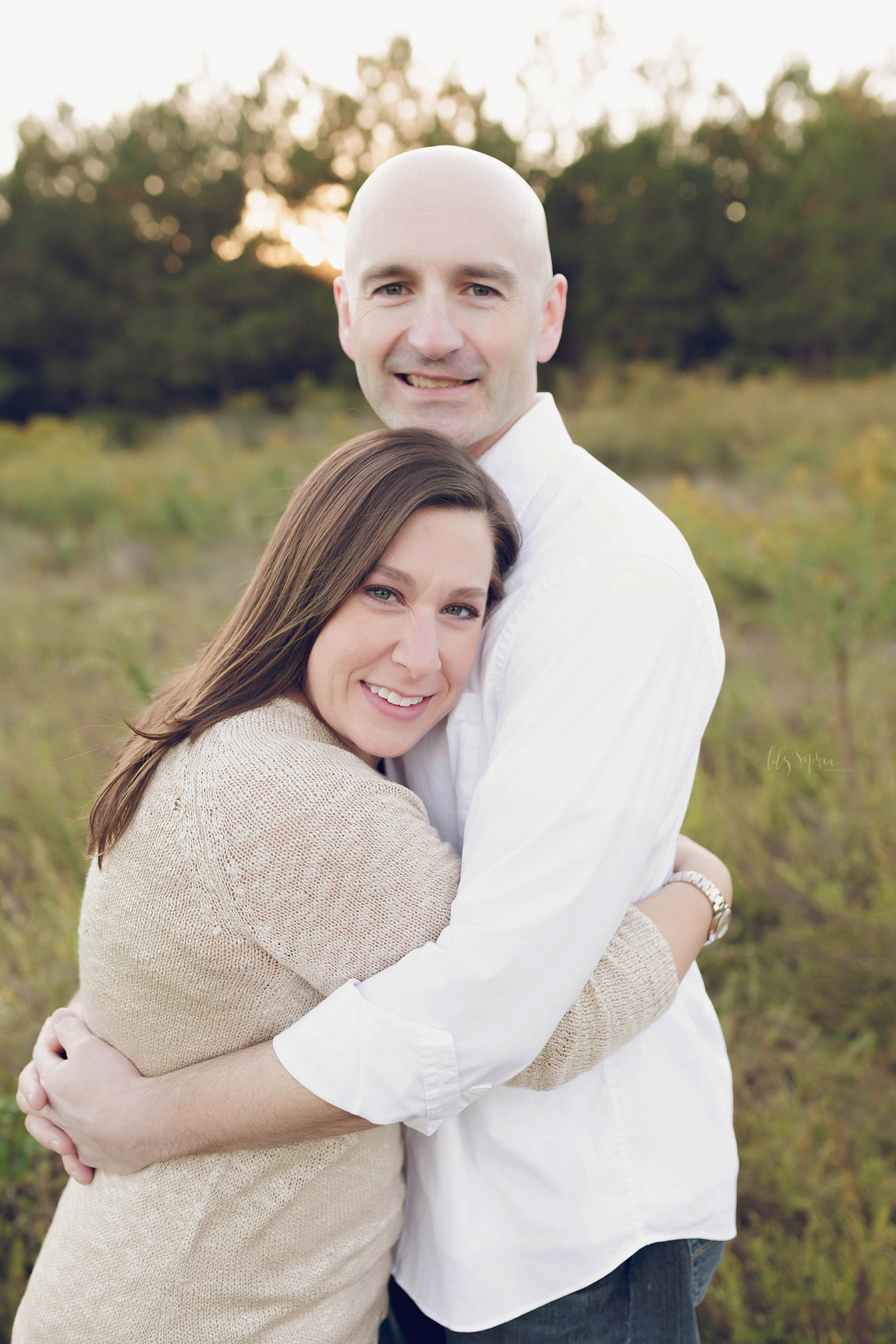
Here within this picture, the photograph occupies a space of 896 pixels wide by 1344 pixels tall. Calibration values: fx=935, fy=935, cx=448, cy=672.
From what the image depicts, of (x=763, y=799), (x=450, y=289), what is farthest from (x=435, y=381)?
(x=763, y=799)

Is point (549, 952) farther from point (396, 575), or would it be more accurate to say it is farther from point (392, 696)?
point (396, 575)

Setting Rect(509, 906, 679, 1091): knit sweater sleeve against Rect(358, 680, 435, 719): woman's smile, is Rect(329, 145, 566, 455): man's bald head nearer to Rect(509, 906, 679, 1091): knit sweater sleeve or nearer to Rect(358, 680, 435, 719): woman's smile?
Rect(358, 680, 435, 719): woman's smile

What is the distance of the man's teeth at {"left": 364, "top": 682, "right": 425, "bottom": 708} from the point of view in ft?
4.43

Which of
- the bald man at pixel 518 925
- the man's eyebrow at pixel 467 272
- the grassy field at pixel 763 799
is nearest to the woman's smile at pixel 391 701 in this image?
the bald man at pixel 518 925

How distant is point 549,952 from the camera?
1.07 meters

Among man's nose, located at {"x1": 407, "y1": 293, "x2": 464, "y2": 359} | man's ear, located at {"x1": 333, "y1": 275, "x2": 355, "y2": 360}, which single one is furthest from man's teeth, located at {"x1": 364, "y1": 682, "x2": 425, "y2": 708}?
man's ear, located at {"x1": 333, "y1": 275, "x2": 355, "y2": 360}

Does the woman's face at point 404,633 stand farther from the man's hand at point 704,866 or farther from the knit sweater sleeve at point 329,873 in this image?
the man's hand at point 704,866

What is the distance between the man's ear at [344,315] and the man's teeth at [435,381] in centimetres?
→ 17

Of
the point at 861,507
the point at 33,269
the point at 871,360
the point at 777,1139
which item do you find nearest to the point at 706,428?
the point at 861,507

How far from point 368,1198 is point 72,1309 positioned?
0.41 m

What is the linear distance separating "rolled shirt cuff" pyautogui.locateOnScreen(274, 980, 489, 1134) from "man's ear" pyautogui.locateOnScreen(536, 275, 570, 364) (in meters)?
1.15

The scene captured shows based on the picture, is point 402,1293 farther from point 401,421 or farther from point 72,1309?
point 401,421

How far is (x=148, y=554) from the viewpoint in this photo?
802 cm

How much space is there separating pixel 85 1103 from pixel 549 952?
2.22ft
